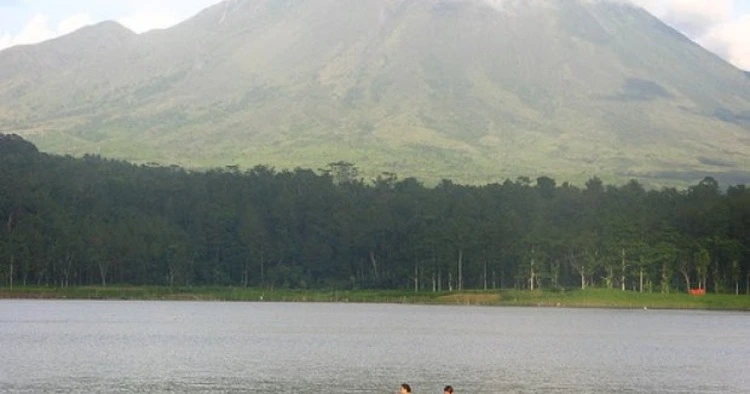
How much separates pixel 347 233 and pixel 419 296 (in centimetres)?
1565

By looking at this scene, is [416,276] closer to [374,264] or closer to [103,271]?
[374,264]

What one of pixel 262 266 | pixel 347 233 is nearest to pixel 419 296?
pixel 347 233

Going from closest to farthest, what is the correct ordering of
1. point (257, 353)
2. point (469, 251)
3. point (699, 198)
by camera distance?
point (257, 353) < point (469, 251) < point (699, 198)

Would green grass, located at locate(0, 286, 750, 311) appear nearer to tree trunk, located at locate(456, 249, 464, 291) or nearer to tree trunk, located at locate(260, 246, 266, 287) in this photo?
tree trunk, located at locate(456, 249, 464, 291)

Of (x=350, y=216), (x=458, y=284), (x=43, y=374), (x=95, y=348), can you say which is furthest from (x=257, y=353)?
(x=350, y=216)

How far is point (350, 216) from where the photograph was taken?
399ft

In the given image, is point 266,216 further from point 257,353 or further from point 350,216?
point 257,353

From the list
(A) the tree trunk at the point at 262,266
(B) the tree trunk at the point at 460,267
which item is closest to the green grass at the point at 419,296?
(B) the tree trunk at the point at 460,267

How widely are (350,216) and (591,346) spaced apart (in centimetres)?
6087

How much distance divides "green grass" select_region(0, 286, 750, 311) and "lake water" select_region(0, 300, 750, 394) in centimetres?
557

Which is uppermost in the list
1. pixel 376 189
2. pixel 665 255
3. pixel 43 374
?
pixel 376 189

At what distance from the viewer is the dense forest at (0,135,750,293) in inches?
4018

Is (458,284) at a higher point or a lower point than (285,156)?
lower

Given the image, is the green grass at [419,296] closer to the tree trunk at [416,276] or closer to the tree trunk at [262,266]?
the tree trunk at [416,276]
